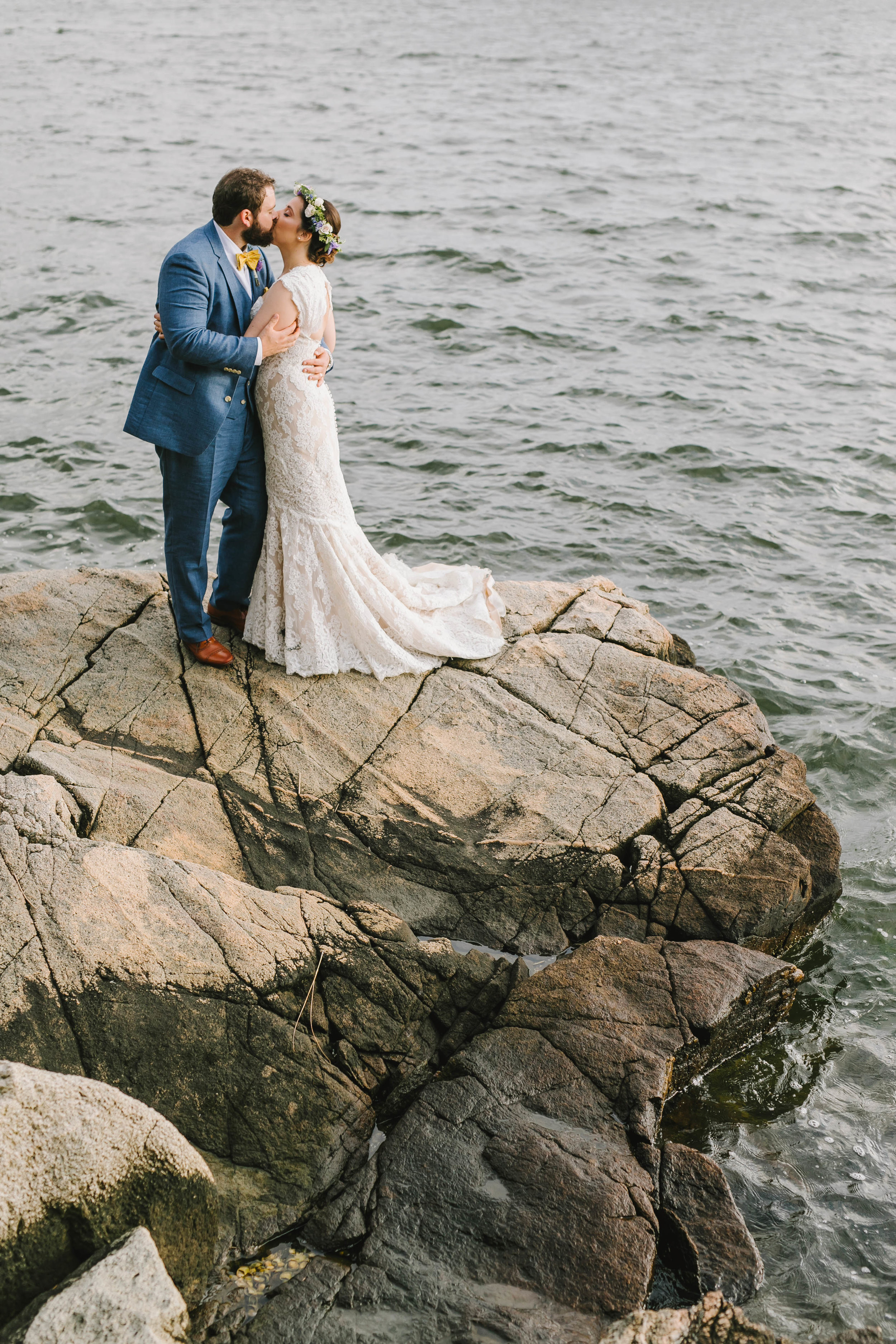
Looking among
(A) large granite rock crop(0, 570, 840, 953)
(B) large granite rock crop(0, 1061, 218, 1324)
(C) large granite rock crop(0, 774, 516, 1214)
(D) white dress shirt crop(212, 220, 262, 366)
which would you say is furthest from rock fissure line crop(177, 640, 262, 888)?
(D) white dress shirt crop(212, 220, 262, 366)

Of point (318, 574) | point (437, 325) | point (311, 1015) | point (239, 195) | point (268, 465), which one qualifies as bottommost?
point (311, 1015)

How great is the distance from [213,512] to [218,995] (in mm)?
2903

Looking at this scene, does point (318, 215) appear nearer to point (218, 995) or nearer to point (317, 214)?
point (317, 214)

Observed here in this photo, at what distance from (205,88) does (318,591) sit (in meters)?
25.1

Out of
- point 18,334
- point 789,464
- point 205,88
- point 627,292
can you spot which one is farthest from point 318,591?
point 205,88

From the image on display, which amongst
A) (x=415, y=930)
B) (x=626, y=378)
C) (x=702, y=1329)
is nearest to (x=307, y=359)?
(x=415, y=930)

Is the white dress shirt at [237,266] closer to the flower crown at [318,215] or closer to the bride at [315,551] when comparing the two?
the bride at [315,551]

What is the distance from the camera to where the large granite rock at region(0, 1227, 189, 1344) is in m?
3.63

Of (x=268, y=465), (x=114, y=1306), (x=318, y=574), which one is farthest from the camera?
(x=318, y=574)

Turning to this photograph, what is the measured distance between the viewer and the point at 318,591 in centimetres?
671

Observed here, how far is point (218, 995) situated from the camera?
16.1ft

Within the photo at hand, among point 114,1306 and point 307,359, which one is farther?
point 307,359

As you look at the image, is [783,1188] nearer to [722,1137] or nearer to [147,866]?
[722,1137]

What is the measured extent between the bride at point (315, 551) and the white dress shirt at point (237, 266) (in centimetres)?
11
